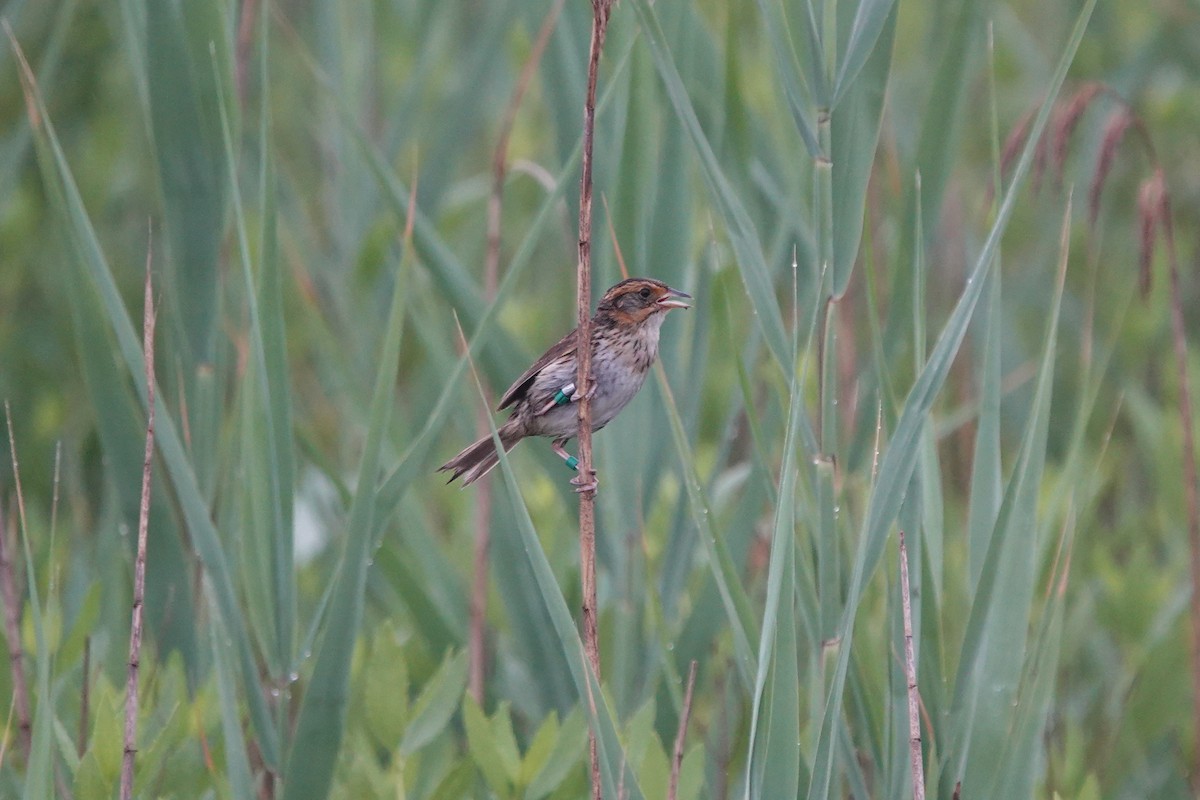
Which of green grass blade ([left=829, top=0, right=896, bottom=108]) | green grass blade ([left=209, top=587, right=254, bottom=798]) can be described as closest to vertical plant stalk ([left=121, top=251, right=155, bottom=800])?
green grass blade ([left=209, top=587, right=254, bottom=798])

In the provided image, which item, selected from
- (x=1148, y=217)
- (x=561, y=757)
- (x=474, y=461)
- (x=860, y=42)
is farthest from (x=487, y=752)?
(x=1148, y=217)

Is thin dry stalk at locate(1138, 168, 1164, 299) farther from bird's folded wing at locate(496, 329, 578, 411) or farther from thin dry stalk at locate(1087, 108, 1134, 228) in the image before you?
bird's folded wing at locate(496, 329, 578, 411)

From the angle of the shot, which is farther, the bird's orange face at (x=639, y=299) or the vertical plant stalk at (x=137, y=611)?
the bird's orange face at (x=639, y=299)

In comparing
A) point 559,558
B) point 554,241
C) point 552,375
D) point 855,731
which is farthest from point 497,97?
point 855,731

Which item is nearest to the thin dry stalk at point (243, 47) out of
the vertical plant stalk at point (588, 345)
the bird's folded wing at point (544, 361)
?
the bird's folded wing at point (544, 361)

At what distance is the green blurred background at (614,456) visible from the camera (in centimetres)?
195

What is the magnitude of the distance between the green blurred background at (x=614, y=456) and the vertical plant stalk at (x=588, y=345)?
0.14 feet

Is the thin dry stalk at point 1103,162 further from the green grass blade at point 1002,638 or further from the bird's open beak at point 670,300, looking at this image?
the bird's open beak at point 670,300

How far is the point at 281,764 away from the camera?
2.17 meters

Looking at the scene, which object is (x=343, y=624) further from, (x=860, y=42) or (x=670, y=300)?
(x=860, y=42)

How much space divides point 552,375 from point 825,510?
793 millimetres

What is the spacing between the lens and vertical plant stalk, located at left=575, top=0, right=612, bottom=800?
166 centimetres

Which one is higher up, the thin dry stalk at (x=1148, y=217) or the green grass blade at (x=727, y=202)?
the green grass blade at (x=727, y=202)

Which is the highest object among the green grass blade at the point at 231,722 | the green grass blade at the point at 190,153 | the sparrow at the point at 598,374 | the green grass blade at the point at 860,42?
the green grass blade at the point at 190,153
